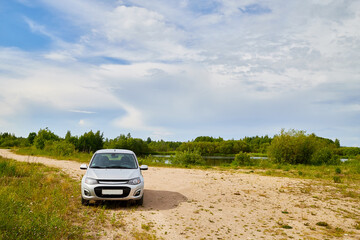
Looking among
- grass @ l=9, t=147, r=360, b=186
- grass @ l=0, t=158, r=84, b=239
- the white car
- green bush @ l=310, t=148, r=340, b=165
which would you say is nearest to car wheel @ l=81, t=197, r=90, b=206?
the white car

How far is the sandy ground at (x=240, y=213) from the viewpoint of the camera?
6.57 m

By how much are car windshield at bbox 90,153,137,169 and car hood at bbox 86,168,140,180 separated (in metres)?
0.37

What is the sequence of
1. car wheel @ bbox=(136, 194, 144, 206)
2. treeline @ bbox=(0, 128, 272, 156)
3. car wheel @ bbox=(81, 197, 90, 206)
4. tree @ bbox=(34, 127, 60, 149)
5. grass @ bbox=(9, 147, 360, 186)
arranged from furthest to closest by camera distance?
tree @ bbox=(34, 127, 60, 149) < treeline @ bbox=(0, 128, 272, 156) < grass @ bbox=(9, 147, 360, 186) < car wheel @ bbox=(136, 194, 144, 206) < car wheel @ bbox=(81, 197, 90, 206)

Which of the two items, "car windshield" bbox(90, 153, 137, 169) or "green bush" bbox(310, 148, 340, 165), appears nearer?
"car windshield" bbox(90, 153, 137, 169)

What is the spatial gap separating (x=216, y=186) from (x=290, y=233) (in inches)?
250

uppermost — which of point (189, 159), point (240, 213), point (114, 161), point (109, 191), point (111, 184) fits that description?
point (114, 161)

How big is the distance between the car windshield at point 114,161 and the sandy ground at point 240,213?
143 cm

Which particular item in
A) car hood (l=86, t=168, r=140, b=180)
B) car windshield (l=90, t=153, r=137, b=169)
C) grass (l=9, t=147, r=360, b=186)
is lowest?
grass (l=9, t=147, r=360, b=186)

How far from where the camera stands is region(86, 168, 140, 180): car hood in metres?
8.00

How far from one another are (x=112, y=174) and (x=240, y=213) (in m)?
4.17

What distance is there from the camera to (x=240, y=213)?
330 inches

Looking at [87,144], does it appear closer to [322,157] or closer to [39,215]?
[322,157]

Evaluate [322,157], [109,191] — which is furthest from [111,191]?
[322,157]

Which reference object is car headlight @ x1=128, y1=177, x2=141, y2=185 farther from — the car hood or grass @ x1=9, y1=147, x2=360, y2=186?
grass @ x1=9, y1=147, x2=360, y2=186
